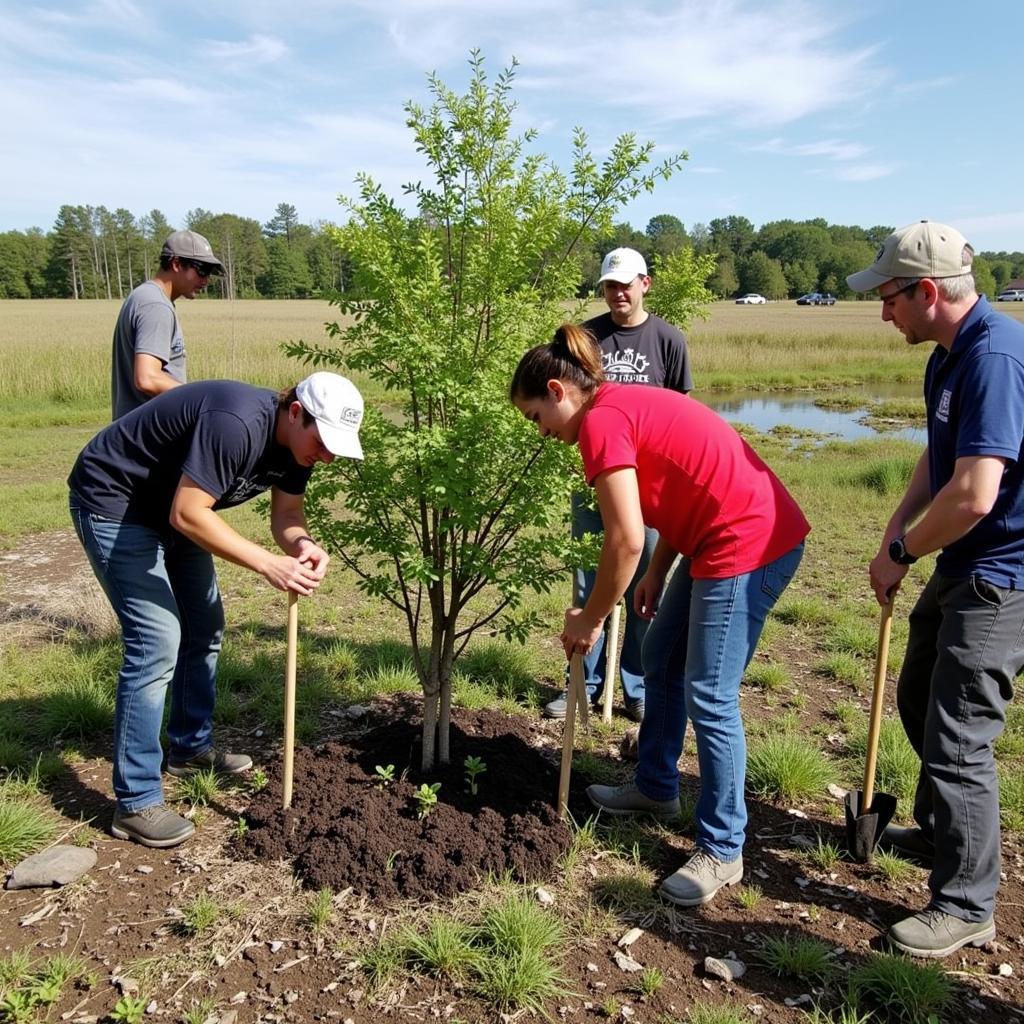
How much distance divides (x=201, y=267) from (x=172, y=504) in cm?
194

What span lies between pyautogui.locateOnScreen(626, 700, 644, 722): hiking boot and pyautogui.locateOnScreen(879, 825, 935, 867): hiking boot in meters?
1.53

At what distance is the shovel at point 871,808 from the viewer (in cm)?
322

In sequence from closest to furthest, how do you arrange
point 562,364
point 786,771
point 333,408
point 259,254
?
point 562,364, point 333,408, point 786,771, point 259,254

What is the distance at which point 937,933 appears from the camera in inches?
108

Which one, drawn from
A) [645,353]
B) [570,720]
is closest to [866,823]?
[570,720]

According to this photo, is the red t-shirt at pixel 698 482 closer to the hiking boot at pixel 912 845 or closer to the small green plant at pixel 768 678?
the hiking boot at pixel 912 845

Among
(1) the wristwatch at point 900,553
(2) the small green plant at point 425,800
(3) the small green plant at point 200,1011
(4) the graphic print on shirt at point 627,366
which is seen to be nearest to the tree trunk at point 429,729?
(2) the small green plant at point 425,800

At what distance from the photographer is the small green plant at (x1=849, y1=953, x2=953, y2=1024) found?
2521 millimetres

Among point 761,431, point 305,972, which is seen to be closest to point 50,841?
point 305,972

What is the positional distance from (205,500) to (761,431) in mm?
16957

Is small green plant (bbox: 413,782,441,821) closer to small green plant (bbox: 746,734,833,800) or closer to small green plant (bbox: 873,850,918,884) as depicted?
small green plant (bbox: 746,734,833,800)

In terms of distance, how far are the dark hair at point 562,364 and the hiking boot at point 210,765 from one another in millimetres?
2390

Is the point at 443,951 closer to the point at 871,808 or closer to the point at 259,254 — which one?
the point at 871,808

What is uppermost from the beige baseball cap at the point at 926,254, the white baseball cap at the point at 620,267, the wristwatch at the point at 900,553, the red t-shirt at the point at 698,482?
the white baseball cap at the point at 620,267
